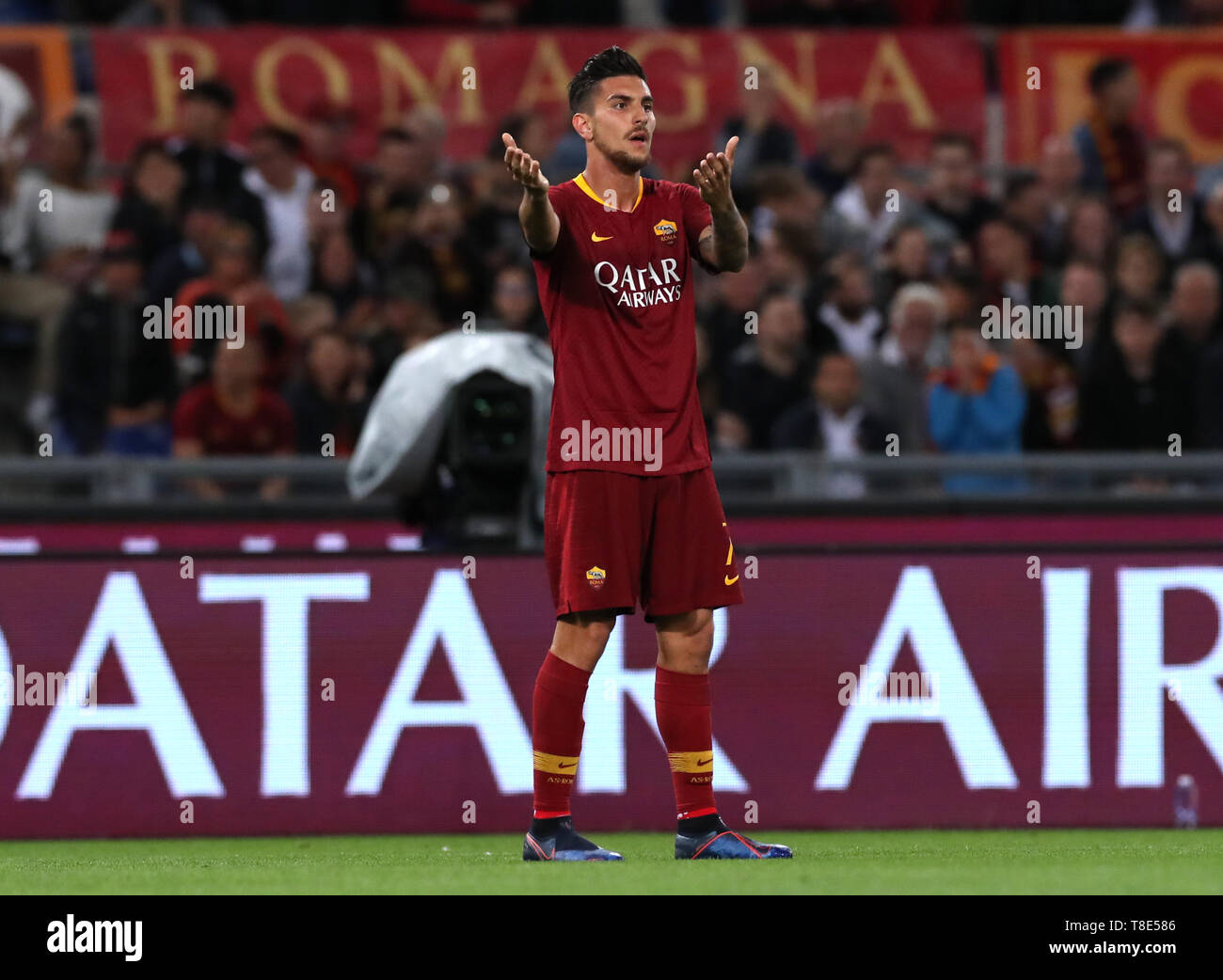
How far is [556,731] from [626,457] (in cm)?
79

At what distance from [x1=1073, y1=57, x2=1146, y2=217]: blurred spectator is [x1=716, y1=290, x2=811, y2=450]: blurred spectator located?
3.12 metres

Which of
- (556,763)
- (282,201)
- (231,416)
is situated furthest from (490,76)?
(556,763)

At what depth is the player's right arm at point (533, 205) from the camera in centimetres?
588

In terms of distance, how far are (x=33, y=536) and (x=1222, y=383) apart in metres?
5.44

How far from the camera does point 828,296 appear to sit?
11.4 m

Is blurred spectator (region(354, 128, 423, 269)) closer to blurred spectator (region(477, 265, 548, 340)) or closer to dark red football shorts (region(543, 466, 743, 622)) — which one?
blurred spectator (region(477, 265, 548, 340))

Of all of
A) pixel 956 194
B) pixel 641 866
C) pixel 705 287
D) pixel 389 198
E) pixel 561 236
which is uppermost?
pixel 956 194

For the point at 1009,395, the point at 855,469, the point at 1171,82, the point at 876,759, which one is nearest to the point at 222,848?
the point at 876,759

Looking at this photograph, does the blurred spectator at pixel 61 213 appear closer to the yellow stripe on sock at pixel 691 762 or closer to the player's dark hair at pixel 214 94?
the player's dark hair at pixel 214 94

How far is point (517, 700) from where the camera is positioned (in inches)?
319

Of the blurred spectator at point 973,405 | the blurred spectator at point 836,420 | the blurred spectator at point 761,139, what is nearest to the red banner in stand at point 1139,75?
the blurred spectator at point 761,139

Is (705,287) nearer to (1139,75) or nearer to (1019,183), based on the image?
(1019,183)

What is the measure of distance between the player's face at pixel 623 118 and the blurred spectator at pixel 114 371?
4.77 metres

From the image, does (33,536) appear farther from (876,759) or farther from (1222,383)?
(1222,383)
